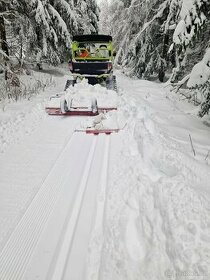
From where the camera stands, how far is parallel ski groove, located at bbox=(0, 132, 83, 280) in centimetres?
269

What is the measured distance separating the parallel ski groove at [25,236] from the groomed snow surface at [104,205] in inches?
0.4

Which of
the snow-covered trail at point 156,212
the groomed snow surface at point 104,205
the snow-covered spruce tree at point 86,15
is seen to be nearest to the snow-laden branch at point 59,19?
the snow-covered spruce tree at point 86,15

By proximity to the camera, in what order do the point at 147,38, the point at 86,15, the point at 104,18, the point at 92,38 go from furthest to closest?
the point at 104,18 < the point at 86,15 < the point at 147,38 < the point at 92,38

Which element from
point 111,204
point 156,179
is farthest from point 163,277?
point 156,179

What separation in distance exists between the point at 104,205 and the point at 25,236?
3.31 ft

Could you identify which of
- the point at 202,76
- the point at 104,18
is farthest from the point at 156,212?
the point at 104,18

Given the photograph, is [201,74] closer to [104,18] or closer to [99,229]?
[99,229]

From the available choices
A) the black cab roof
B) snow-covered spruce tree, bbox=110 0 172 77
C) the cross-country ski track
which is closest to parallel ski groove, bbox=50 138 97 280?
the cross-country ski track

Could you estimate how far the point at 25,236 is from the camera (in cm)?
310

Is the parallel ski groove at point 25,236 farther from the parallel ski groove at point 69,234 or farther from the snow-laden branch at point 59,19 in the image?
the snow-laden branch at point 59,19

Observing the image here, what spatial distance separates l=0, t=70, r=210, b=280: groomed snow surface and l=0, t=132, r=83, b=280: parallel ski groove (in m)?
0.01

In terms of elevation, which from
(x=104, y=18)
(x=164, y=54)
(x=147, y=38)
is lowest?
(x=164, y=54)

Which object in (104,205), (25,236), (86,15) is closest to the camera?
(25,236)

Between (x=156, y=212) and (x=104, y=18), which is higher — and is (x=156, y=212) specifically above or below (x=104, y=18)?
below
